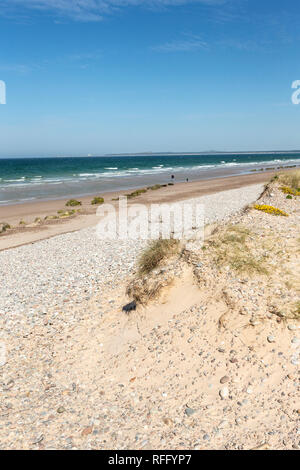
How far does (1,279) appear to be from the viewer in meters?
12.1

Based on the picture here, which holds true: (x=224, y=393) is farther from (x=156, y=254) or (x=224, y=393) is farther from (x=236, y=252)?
(x=156, y=254)

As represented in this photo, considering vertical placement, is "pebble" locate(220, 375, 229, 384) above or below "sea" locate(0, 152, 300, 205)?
below

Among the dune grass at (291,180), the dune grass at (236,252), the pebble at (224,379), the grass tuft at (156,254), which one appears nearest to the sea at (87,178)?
the dune grass at (291,180)

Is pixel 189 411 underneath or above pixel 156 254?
underneath

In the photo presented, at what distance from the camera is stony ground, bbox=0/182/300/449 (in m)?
4.75

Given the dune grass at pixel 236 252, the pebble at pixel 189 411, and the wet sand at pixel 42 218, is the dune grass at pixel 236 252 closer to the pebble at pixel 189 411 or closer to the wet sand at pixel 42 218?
the pebble at pixel 189 411

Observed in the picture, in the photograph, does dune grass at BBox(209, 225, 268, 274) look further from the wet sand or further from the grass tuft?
the wet sand

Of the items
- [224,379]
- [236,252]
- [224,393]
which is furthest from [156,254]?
[224,393]

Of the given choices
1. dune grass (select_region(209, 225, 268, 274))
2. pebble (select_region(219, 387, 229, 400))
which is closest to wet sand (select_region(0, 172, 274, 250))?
dune grass (select_region(209, 225, 268, 274))

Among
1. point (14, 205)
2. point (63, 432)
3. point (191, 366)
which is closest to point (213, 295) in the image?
point (191, 366)

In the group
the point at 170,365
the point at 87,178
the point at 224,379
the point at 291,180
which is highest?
the point at 87,178

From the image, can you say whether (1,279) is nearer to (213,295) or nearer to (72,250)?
(72,250)

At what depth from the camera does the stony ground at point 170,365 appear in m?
4.75

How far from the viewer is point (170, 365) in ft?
19.6
